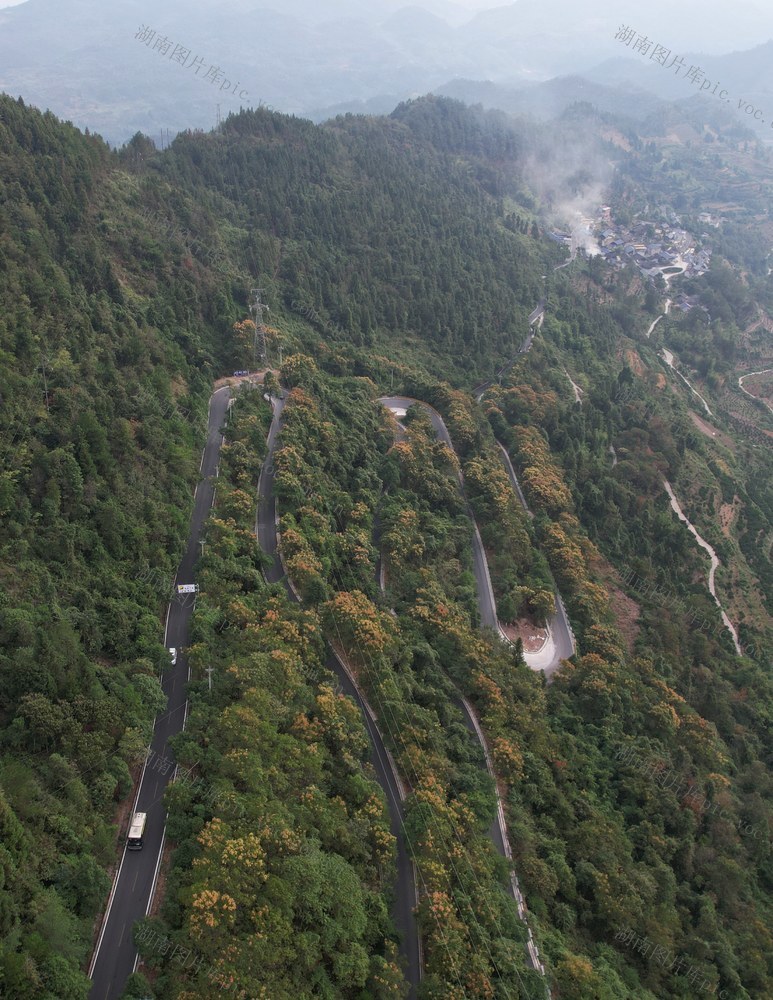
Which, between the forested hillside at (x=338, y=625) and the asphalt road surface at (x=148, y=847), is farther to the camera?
the forested hillside at (x=338, y=625)

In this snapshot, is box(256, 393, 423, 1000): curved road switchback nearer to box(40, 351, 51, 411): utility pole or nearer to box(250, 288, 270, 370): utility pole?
box(40, 351, 51, 411): utility pole

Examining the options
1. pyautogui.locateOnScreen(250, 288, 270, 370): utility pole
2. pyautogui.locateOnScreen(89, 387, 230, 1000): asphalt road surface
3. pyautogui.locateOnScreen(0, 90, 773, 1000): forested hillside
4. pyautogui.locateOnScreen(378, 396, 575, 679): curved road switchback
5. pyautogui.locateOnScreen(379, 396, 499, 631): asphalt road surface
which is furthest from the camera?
pyautogui.locateOnScreen(250, 288, 270, 370): utility pole

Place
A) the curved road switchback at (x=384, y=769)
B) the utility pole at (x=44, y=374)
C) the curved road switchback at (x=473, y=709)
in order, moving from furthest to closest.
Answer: the utility pole at (x=44, y=374), the curved road switchback at (x=473, y=709), the curved road switchback at (x=384, y=769)

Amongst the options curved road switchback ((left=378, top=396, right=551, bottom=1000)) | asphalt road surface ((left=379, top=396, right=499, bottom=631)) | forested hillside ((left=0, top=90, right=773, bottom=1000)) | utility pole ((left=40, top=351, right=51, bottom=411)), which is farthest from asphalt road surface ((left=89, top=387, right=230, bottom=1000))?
asphalt road surface ((left=379, top=396, right=499, bottom=631))

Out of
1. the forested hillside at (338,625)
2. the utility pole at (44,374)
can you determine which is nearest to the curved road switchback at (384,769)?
the forested hillside at (338,625)

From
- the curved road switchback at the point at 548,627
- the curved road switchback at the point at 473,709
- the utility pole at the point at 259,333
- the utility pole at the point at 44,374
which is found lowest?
the curved road switchback at the point at 548,627

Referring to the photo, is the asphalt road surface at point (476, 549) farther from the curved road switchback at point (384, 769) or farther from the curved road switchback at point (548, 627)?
the curved road switchback at point (384, 769)
